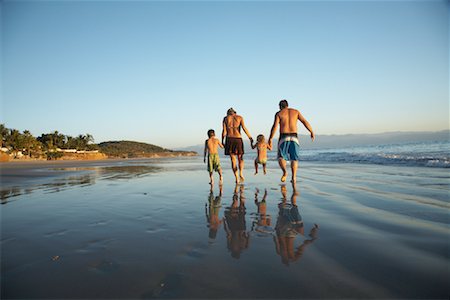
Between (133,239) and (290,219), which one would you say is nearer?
(133,239)

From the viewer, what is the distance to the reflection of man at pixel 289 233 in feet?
6.43

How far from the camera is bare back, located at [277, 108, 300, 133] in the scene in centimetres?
641

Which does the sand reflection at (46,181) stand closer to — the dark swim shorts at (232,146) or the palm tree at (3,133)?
the dark swim shorts at (232,146)

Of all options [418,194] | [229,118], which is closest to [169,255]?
[418,194]

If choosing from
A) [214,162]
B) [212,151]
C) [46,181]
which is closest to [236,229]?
[214,162]

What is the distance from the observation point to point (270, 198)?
4.55 metres

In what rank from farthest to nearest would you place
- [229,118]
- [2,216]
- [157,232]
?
[229,118] → [2,216] → [157,232]

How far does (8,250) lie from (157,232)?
53.9 inches

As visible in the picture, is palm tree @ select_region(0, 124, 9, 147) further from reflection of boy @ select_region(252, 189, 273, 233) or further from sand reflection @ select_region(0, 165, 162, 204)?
reflection of boy @ select_region(252, 189, 273, 233)

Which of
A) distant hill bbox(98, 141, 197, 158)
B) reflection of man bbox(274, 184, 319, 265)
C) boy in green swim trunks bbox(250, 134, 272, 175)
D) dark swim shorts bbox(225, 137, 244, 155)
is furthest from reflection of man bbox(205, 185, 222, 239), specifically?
distant hill bbox(98, 141, 197, 158)

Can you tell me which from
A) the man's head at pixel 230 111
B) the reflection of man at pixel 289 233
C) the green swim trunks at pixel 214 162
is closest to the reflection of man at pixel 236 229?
the reflection of man at pixel 289 233

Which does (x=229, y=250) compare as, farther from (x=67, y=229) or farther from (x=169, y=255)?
(x=67, y=229)

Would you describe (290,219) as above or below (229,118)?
below

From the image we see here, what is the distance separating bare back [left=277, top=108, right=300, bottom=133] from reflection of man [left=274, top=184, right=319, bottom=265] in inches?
123
